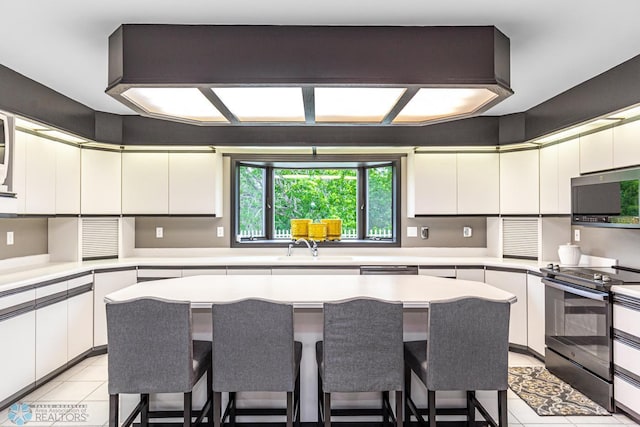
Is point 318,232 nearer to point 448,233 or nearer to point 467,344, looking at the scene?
point 448,233

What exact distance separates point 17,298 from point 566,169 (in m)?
4.54

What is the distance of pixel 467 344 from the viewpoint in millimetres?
1918

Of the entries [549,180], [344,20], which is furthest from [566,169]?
[344,20]

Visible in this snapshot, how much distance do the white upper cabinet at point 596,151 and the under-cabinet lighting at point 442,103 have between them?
4.85 feet

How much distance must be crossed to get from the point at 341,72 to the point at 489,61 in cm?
80

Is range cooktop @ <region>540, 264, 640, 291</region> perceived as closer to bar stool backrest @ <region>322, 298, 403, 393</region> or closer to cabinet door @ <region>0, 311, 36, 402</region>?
bar stool backrest @ <region>322, 298, 403, 393</region>

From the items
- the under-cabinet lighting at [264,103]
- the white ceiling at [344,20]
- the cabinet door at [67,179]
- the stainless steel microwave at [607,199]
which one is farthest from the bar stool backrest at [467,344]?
the cabinet door at [67,179]

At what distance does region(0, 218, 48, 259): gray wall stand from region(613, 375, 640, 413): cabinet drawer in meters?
4.80

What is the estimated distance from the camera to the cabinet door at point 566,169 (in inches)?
136

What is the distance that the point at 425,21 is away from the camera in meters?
2.12

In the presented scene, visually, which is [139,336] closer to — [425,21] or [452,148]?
[425,21]

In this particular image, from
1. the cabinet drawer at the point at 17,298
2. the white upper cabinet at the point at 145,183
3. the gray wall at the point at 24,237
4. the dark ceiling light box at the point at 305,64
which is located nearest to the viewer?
the dark ceiling light box at the point at 305,64

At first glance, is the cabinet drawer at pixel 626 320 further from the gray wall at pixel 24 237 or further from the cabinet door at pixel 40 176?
the gray wall at pixel 24 237

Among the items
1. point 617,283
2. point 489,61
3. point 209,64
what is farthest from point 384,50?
point 617,283
